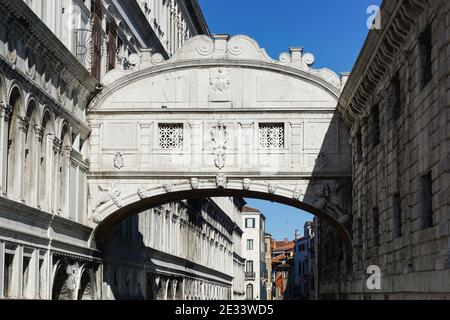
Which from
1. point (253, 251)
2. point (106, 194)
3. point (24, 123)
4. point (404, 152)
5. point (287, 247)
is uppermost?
point (287, 247)

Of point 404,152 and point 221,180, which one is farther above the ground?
point 221,180

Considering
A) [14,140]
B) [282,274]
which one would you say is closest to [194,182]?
[14,140]

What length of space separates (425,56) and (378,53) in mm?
3628

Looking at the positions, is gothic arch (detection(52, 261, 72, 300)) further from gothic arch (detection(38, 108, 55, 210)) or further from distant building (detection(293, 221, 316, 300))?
distant building (detection(293, 221, 316, 300))

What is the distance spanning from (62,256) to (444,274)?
14.0 m

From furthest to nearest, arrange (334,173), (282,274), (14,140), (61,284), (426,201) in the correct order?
(282,274) → (334,173) → (61,284) → (14,140) → (426,201)

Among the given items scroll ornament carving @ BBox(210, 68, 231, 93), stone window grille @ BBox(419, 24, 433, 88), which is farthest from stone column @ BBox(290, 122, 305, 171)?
stone window grille @ BBox(419, 24, 433, 88)

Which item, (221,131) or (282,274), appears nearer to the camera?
(221,131)

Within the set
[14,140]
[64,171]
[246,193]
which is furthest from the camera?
[246,193]

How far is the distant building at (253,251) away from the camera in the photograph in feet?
362

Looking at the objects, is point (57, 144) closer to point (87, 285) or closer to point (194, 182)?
point (194, 182)

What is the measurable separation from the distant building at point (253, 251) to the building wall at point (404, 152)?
85735 millimetres

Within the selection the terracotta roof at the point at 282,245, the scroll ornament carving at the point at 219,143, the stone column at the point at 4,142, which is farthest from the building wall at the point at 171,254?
the terracotta roof at the point at 282,245

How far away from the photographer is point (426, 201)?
1597cm
